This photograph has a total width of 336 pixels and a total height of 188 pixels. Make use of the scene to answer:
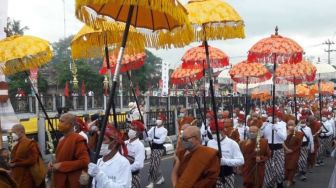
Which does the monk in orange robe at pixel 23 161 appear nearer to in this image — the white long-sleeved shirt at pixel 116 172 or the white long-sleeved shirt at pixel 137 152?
the white long-sleeved shirt at pixel 137 152

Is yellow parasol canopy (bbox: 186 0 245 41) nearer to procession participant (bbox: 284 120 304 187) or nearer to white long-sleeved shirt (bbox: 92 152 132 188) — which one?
white long-sleeved shirt (bbox: 92 152 132 188)

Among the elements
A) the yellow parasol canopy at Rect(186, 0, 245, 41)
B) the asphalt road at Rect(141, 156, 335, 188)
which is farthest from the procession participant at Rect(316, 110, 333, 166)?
the yellow parasol canopy at Rect(186, 0, 245, 41)

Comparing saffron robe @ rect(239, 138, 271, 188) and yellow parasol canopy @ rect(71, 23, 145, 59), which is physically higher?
yellow parasol canopy @ rect(71, 23, 145, 59)

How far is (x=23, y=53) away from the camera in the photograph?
7062 millimetres

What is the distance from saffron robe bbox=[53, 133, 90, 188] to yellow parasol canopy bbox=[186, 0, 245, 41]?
88.7 inches

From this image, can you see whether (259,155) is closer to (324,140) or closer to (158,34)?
(158,34)

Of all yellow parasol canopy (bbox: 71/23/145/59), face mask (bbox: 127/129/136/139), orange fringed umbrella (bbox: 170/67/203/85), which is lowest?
face mask (bbox: 127/129/136/139)

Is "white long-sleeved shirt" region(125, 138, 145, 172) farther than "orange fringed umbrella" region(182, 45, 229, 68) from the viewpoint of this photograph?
No

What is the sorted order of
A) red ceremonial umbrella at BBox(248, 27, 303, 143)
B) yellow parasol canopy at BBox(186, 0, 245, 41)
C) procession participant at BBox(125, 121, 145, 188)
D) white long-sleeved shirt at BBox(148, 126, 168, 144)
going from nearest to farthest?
yellow parasol canopy at BBox(186, 0, 245, 41), procession participant at BBox(125, 121, 145, 188), red ceremonial umbrella at BBox(248, 27, 303, 143), white long-sleeved shirt at BBox(148, 126, 168, 144)

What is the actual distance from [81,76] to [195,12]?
35636mm

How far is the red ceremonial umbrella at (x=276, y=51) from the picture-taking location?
9.38 metres

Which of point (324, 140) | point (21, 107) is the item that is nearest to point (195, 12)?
point (324, 140)

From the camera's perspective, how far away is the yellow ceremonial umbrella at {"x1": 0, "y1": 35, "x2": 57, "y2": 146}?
7.09 m

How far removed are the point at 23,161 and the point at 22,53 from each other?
1657 mm
